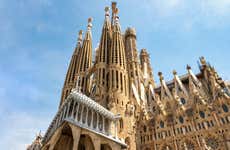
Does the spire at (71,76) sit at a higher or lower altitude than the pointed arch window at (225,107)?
higher

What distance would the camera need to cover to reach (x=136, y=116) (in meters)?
26.2

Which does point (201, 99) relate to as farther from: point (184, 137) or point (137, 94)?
point (137, 94)

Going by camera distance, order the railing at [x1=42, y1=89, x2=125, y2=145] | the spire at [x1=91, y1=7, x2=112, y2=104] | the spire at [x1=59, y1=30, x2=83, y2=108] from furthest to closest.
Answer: the spire at [x1=59, y1=30, x2=83, y2=108], the spire at [x1=91, y1=7, x2=112, y2=104], the railing at [x1=42, y1=89, x2=125, y2=145]

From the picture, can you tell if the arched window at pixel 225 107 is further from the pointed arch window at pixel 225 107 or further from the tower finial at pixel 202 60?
the tower finial at pixel 202 60

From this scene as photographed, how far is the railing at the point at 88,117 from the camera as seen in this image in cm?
1964

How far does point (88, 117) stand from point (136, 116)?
804 centimetres

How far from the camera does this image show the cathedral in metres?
19.9

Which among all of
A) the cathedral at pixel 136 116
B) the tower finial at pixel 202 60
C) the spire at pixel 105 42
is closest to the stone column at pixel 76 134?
the cathedral at pixel 136 116

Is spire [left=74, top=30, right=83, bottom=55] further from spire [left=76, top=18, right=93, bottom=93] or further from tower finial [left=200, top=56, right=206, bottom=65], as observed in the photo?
tower finial [left=200, top=56, right=206, bottom=65]

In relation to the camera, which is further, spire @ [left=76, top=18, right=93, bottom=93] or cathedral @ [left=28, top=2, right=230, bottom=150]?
spire @ [left=76, top=18, right=93, bottom=93]

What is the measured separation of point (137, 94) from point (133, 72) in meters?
6.35

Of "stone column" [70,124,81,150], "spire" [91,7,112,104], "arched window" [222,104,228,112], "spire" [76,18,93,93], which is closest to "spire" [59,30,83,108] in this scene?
"spire" [76,18,93,93]

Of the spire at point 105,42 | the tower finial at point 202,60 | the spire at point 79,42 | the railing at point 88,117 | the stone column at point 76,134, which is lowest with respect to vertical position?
the stone column at point 76,134

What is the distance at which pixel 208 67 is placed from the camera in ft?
92.8
